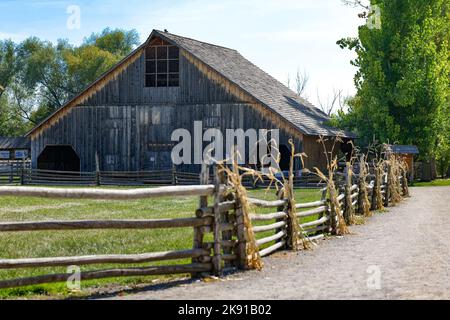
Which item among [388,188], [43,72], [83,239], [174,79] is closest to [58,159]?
[174,79]

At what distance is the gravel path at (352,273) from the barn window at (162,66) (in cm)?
2337

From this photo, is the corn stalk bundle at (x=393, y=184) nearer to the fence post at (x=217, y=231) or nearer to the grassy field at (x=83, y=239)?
the grassy field at (x=83, y=239)

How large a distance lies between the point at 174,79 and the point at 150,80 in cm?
131

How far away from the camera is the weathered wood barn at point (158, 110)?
125 feet

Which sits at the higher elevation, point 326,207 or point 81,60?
point 81,60

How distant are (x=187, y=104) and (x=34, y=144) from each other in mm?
8803

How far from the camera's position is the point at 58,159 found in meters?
45.8

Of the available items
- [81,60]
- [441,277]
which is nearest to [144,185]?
[441,277]

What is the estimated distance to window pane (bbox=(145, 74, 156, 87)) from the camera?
39531 mm

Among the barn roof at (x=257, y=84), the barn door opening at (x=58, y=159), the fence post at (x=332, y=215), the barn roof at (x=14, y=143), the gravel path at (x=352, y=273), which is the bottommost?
the gravel path at (x=352, y=273)

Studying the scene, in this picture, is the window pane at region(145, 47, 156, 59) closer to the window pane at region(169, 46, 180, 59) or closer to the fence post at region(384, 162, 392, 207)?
the window pane at region(169, 46, 180, 59)

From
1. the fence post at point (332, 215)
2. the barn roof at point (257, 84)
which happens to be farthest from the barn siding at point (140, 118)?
the fence post at point (332, 215)

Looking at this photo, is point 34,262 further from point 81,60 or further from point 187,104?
point 81,60

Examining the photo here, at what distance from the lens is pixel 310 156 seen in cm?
3956
